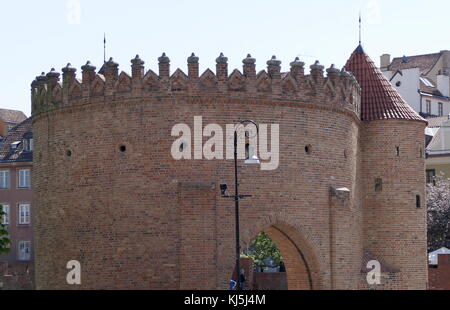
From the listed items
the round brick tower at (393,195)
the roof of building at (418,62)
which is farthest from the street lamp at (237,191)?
the roof of building at (418,62)

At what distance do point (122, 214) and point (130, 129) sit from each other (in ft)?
9.55

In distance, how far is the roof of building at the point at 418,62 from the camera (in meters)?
104

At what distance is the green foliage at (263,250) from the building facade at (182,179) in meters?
25.7

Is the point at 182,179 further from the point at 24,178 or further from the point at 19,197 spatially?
the point at 19,197

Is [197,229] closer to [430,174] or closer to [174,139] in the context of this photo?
[174,139]

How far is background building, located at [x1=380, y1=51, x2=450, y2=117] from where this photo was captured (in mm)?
95500

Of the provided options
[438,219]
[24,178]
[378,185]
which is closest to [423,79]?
[438,219]

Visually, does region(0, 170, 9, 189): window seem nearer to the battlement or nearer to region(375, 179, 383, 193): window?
the battlement

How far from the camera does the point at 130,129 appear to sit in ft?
135

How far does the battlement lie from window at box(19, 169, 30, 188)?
36172 mm

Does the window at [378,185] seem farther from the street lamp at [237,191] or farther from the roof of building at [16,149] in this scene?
the roof of building at [16,149]

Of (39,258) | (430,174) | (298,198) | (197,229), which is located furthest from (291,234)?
(430,174)
